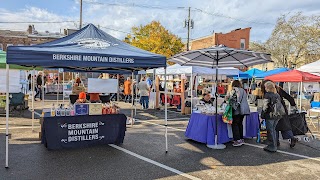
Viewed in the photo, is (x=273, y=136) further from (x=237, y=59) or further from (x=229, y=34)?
(x=229, y=34)

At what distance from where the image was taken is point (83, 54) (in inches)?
210

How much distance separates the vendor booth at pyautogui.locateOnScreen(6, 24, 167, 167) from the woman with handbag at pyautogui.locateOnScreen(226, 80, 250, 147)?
6.74ft

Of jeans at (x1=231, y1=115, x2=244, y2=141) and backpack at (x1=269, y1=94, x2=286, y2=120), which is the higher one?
backpack at (x1=269, y1=94, x2=286, y2=120)

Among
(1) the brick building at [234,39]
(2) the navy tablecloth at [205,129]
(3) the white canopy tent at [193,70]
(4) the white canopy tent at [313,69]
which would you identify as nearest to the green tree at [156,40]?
(1) the brick building at [234,39]

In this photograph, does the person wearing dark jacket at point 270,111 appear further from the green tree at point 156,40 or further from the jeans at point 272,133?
the green tree at point 156,40

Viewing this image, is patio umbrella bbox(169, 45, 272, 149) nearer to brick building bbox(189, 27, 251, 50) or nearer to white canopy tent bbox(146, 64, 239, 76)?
white canopy tent bbox(146, 64, 239, 76)

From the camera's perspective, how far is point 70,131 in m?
6.23

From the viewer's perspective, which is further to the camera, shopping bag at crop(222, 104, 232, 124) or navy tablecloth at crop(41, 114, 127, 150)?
shopping bag at crop(222, 104, 232, 124)

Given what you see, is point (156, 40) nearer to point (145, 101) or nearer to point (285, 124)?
point (145, 101)

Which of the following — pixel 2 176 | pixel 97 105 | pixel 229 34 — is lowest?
pixel 2 176

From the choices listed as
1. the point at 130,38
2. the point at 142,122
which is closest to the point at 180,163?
the point at 142,122

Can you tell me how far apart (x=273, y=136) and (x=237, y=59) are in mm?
2474

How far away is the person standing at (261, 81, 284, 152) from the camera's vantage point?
638 cm

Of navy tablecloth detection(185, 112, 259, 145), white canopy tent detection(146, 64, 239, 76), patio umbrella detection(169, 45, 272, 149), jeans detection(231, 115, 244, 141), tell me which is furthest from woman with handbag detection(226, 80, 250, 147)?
white canopy tent detection(146, 64, 239, 76)
